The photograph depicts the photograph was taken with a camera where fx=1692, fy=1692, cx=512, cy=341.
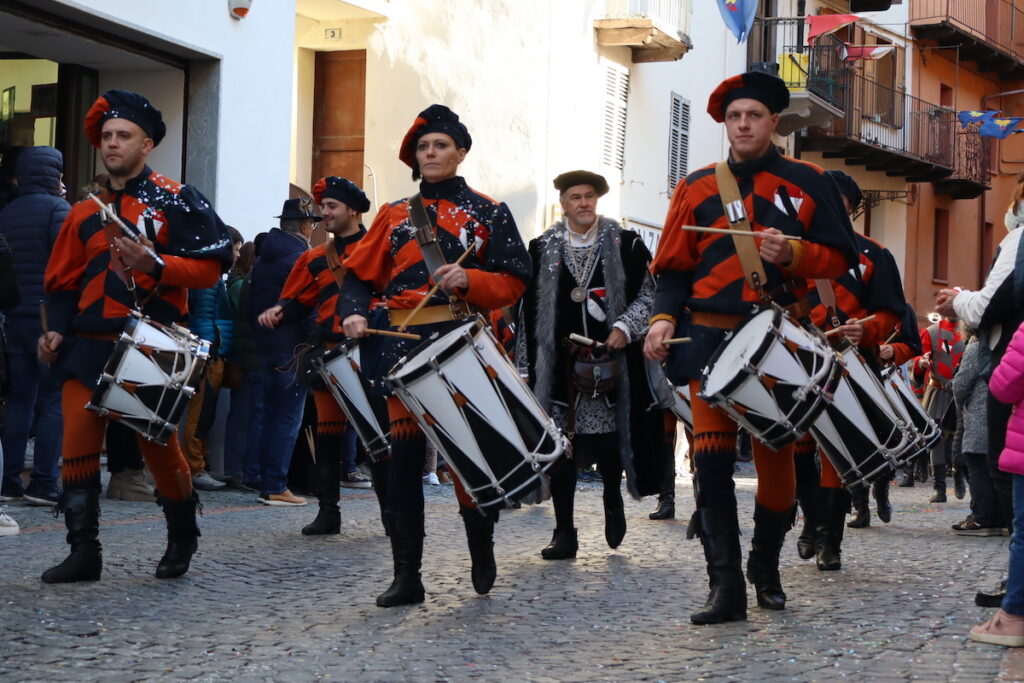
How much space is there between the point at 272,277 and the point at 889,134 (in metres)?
27.0

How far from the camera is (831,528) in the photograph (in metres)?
8.72

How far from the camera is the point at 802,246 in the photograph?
660 centimetres

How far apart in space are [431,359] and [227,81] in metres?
10.0

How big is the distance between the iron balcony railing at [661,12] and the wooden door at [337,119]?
15.3 ft

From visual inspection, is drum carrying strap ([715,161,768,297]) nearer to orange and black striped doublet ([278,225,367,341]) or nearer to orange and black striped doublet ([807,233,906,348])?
orange and black striped doublet ([807,233,906,348])

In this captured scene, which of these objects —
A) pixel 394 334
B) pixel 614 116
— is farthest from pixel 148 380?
pixel 614 116

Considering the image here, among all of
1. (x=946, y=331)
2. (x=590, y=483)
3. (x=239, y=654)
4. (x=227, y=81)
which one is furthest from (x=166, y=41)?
(x=239, y=654)

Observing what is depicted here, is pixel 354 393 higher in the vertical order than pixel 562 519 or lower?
higher

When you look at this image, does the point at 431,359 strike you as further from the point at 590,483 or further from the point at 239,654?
the point at 590,483

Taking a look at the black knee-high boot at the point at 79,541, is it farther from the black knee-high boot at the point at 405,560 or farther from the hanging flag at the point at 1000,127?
the hanging flag at the point at 1000,127

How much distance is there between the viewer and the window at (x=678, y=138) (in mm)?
28469

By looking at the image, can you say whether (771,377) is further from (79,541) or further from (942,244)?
(942,244)

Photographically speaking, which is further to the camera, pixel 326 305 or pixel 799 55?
pixel 799 55

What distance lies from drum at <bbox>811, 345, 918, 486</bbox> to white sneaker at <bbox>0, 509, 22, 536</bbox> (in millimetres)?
4424
